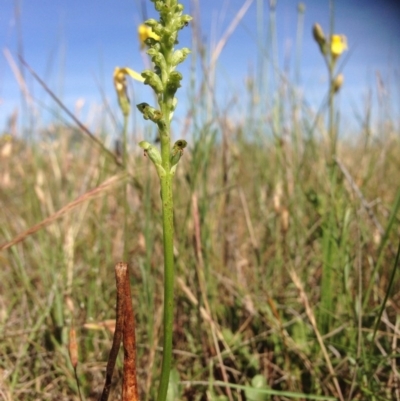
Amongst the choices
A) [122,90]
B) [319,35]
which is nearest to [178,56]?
[122,90]

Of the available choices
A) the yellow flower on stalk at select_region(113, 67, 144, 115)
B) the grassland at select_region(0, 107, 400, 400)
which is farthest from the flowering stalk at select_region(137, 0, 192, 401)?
the yellow flower on stalk at select_region(113, 67, 144, 115)

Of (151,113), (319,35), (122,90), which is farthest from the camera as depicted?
(319,35)

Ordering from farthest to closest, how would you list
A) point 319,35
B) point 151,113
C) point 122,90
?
point 319,35 < point 122,90 < point 151,113

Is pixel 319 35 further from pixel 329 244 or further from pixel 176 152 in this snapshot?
pixel 176 152

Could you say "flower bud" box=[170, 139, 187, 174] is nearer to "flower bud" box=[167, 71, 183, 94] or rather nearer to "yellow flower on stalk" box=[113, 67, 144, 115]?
"flower bud" box=[167, 71, 183, 94]

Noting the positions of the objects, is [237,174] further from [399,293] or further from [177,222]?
[399,293]

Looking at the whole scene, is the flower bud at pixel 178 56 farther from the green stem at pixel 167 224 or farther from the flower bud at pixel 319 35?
the flower bud at pixel 319 35

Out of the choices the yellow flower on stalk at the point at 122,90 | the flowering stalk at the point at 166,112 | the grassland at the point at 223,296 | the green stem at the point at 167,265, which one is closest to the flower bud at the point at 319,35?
the grassland at the point at 223,296

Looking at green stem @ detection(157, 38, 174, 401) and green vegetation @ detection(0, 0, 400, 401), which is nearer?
green stem @ detection(157, 38, 174, 401)
